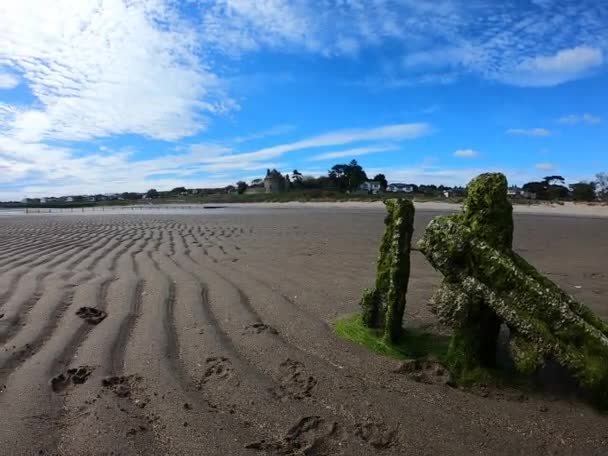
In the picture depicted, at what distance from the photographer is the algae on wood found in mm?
3189

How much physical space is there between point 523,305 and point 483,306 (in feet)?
1.03

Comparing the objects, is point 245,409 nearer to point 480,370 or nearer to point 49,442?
point 49,442

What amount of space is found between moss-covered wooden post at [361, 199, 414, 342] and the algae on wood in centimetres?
29

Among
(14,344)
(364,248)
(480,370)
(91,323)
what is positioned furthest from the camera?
(364,248)

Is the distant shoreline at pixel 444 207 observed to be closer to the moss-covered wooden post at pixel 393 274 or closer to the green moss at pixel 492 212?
the moss-covered wooden post at pixel 393 274

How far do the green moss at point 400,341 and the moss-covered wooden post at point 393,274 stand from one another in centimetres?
8

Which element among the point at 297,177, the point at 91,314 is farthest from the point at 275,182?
the point at 91,314

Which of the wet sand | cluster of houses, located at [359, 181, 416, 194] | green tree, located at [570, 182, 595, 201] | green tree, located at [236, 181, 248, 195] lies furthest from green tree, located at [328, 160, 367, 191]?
the wet sand

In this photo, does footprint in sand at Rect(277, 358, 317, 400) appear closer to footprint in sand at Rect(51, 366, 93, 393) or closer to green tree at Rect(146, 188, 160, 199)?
footprint in sand at Rect(51, 366, 93, 393)

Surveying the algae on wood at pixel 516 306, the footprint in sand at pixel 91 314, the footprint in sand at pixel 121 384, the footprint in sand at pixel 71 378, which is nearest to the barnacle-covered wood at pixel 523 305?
the algae on wood at pixel 516 306

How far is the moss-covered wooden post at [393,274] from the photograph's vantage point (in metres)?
4.12

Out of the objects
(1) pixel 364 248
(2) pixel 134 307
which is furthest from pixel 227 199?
(2) pixel 134 307

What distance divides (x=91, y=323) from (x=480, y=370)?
13.6 ft

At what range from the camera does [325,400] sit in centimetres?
348
